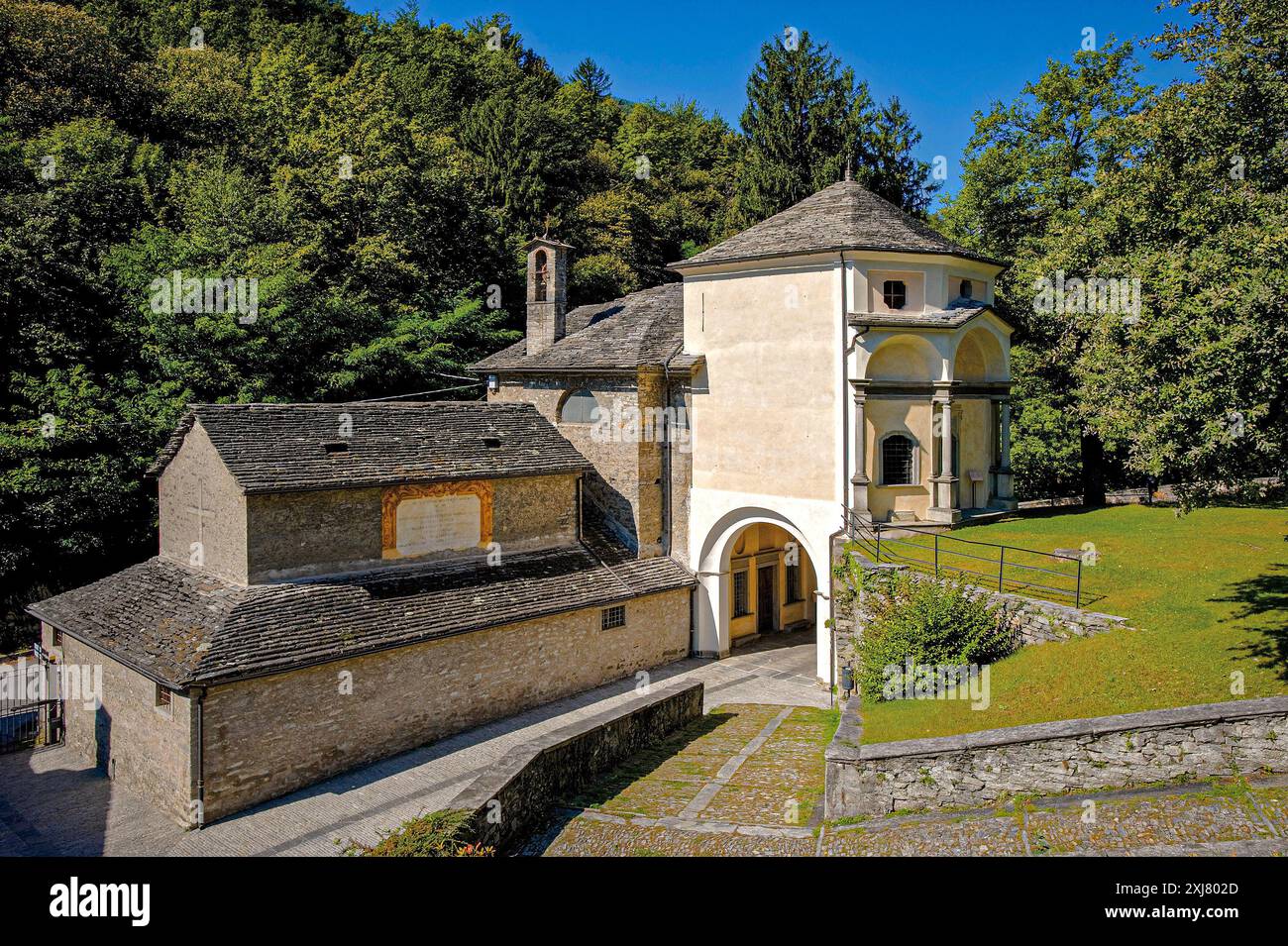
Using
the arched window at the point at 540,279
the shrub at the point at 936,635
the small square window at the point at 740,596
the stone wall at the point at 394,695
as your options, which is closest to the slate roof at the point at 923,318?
the shrub at the point at 936,635

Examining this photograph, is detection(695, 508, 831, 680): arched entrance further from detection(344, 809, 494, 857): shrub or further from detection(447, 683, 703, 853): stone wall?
detection(344, 809, 494, 857): shrub

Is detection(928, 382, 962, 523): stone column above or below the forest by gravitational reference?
below

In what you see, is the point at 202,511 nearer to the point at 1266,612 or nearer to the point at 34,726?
the point at 34,726

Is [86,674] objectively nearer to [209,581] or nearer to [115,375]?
[209,581]

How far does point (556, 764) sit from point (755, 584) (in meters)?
14.4

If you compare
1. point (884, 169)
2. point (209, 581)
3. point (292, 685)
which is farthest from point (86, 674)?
point (884, 169)

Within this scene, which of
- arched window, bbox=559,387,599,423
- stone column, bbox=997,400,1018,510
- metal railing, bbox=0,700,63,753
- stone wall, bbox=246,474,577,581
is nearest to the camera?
stone wall, bbox=246,474,577,581

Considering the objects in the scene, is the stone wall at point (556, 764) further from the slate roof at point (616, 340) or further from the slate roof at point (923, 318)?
the slate roof at point (616, 340)

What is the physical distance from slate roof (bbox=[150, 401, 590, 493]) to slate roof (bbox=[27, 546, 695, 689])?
2.32 meters

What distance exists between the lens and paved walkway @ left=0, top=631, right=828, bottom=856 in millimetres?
14773

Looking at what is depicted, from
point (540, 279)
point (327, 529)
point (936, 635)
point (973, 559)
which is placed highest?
point (540, 279)

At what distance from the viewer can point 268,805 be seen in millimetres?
16156

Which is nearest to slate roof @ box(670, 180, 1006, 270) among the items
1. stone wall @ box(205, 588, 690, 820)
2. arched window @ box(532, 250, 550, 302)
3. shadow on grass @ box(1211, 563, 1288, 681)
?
arched window @ box(532, 250, 550, 302)

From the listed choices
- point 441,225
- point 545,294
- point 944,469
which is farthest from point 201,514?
point 441,225
